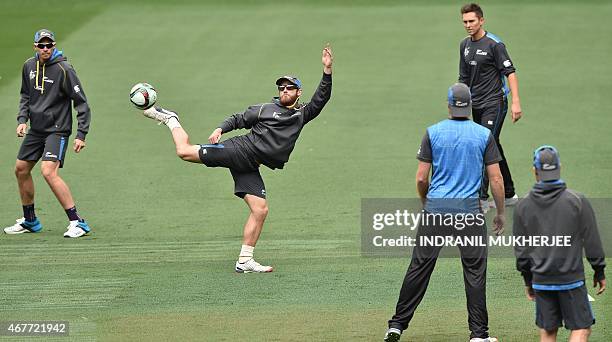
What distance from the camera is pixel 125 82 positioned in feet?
76.1

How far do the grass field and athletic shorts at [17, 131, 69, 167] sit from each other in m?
0.96

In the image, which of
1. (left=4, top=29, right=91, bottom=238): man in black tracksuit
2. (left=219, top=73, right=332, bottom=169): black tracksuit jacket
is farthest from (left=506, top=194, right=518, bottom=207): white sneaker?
(left=4, top=29, right=91, bottom=238): man in black tracksuit

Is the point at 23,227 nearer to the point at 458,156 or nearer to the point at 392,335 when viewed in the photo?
the point at 392,335

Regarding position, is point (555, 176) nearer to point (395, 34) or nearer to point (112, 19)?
point (395, 34)

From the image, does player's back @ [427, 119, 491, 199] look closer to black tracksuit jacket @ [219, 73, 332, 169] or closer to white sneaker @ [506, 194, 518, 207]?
black tracksuit jacket @ [219, 73, 332, 169]

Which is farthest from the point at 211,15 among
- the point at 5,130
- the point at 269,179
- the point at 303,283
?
the point at 303,283

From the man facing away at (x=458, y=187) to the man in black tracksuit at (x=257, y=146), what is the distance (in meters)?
2.65

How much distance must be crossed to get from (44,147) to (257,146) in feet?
10.3

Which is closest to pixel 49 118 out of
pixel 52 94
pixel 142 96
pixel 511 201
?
pixel 52 94

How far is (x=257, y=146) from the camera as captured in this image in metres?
12.6

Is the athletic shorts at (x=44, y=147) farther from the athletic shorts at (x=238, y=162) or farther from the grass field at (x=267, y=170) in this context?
the athletic shorts at (x=238, y=162)

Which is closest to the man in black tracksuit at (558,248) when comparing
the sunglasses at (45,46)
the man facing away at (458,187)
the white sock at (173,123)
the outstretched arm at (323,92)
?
the man facing away at (458,187)

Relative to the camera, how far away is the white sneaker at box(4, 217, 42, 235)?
14.6m

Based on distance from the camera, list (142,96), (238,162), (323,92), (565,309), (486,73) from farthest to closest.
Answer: (486,73), (142,96), (323,92), (238,162), (565,309)
